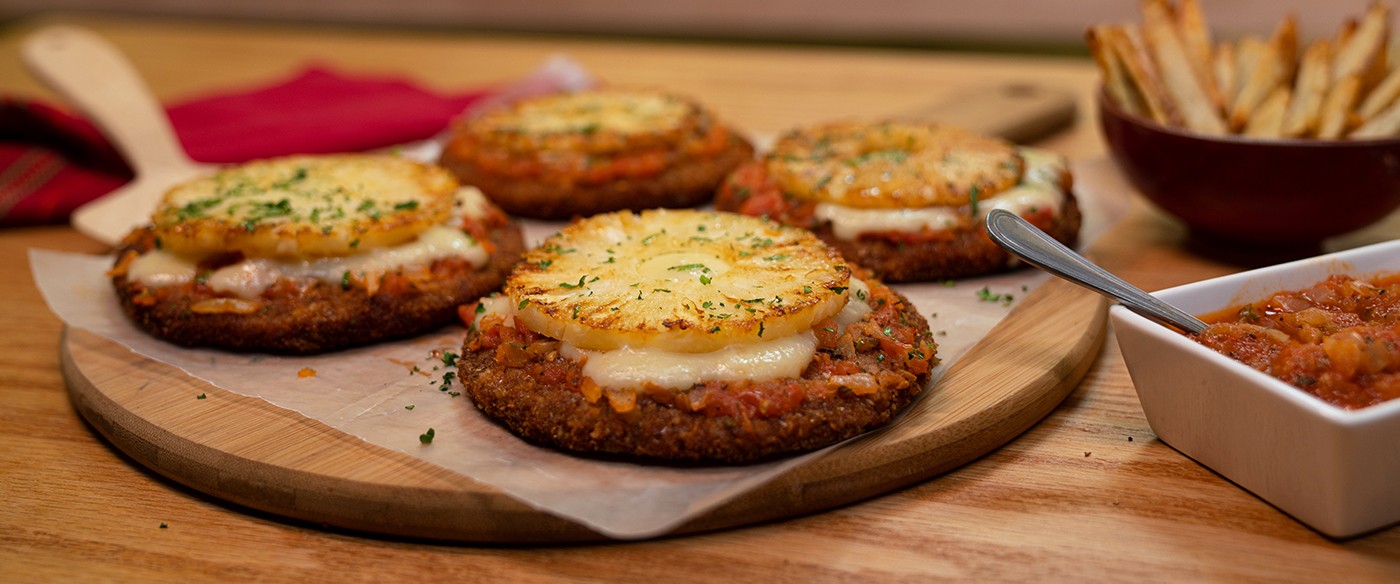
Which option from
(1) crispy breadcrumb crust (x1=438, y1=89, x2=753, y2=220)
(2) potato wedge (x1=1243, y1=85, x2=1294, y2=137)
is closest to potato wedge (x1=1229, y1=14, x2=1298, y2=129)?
(2) potato wedge (x1=1243, y1=85, x2=1294, y2=137)

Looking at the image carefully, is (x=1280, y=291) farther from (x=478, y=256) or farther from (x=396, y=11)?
(x=396, y=11)

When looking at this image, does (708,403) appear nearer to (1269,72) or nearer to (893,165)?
(893,165)

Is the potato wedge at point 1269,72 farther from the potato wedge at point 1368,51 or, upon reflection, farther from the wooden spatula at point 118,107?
the wooden spatula at point 118,107

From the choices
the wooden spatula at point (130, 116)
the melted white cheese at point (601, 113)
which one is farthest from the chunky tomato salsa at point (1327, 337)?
the melted white cheese at point (601, 113)

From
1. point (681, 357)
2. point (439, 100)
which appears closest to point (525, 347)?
point (681, 357)

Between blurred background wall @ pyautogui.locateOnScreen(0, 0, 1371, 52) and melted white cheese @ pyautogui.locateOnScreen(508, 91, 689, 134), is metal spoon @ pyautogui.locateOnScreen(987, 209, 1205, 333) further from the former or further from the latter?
blurred background wall @ pyautogui.locateOnScreen(0, 0, 1371, 52)

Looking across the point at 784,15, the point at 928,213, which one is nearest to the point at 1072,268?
the point at 928,213
